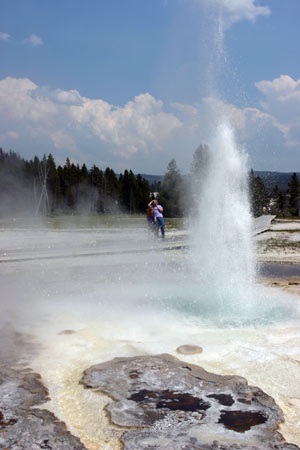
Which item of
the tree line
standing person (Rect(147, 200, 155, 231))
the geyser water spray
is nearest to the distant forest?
the tree line

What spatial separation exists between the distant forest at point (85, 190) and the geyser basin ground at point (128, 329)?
1459 inches

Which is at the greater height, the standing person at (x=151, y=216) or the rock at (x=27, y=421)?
the standing person at (x=151, y=216)

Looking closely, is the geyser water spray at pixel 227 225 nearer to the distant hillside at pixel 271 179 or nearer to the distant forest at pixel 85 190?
the distant hillside at pixel 271 179

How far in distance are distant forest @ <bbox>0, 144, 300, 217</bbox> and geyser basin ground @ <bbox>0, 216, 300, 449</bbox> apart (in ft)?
122

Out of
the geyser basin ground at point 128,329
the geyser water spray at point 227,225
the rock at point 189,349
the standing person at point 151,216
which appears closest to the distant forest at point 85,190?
the standing person at point 151,216

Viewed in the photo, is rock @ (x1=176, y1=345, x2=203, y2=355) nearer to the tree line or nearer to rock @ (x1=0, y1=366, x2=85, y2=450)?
rock @ (x1=0, y1=366, x2=85, y2=450)

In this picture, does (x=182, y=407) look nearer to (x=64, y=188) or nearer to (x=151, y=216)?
(x=151, y=216)

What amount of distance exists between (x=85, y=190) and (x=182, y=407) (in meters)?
52.7

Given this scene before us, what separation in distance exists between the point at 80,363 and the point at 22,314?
1947 mm

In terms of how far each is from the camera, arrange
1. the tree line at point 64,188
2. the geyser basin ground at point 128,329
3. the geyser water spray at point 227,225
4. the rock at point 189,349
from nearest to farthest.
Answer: the geyser basin ground at point 128,329
the rock at point 189,349
the geyser water spray at point 227,225
the tree line at point 64,188

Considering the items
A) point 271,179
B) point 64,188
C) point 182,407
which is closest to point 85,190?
point 64,188

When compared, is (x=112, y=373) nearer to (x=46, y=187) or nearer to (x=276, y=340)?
(x=276, y=340)

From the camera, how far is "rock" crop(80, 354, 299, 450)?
243 centimetres

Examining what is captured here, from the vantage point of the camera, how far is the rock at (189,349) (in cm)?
394
